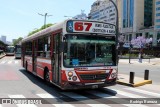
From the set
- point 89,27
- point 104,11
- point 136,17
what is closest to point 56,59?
point 89,27

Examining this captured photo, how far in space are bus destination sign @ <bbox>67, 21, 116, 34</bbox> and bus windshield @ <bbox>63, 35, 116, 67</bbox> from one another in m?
0.24

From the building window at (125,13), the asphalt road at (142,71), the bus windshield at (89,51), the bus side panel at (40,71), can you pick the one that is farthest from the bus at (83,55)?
the building window at (125,13)

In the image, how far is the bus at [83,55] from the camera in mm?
11172

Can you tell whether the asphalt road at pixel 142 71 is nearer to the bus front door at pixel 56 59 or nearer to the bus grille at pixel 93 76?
the bus grille at pixel 93 76

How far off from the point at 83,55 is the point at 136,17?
128 meters

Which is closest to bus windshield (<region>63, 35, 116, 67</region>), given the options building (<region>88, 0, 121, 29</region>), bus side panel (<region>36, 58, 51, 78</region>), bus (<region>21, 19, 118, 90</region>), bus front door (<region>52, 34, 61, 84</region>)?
bus (<region>21, 19, 118, 90</region>)

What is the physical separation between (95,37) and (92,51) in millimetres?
580

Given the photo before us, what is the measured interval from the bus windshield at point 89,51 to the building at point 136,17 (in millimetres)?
119645

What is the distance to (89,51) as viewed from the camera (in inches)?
454

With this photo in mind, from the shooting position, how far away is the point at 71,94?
12047 mm

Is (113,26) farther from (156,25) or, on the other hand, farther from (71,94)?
(156,25)

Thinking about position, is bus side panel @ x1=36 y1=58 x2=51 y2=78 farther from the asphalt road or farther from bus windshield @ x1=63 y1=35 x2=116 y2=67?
the asphalt road

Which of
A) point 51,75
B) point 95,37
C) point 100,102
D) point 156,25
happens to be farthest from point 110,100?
point 156,25

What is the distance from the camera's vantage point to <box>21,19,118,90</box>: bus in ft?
36.7
